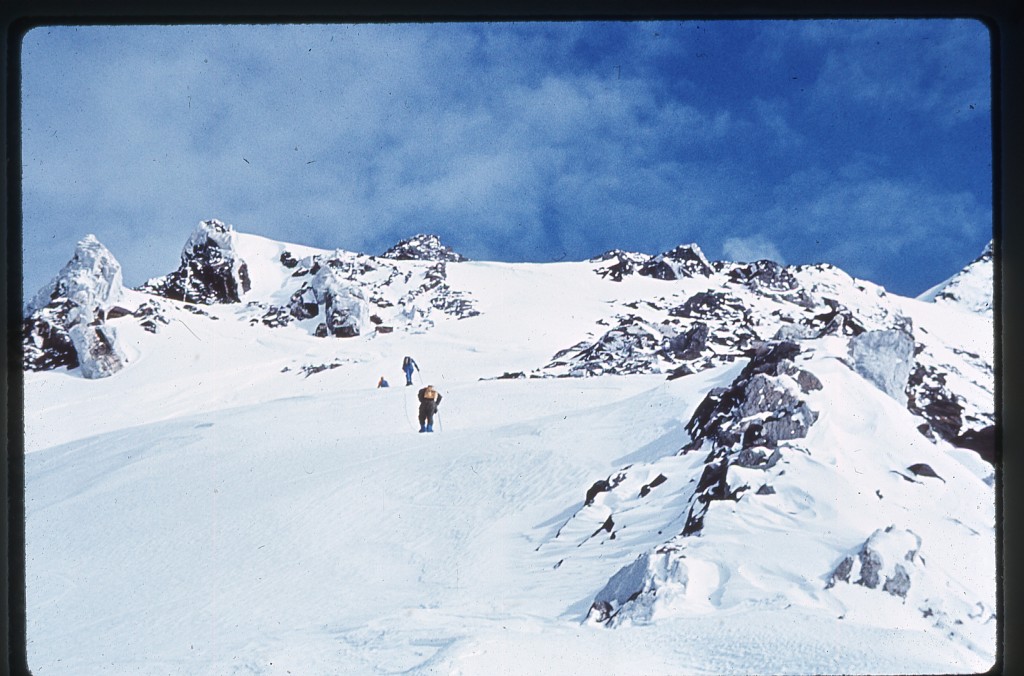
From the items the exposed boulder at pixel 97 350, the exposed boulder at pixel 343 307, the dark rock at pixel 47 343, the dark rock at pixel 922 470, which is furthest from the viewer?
the exposed boulder at pixel 343 307

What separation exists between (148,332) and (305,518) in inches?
63.4

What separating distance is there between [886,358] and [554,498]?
5.05 feet

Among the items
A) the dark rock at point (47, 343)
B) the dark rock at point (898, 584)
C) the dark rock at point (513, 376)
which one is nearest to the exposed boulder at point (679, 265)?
the dark rock at point (898, 584)

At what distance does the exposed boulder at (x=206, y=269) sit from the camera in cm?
299

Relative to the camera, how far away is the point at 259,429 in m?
3.81

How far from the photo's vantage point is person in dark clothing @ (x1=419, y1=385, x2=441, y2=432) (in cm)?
405

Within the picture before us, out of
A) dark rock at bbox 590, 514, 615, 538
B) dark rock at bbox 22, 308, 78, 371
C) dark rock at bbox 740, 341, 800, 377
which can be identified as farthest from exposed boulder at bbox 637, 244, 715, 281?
dark rock at bbox 22, 308, 78, 371

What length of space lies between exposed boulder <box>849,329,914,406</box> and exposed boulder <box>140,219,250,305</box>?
270cm

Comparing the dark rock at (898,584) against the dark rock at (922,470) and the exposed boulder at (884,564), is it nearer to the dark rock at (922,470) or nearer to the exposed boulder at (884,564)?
the exposed boulder at (884,564)

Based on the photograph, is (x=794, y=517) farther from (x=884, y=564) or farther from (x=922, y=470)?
(x=922, y=470)

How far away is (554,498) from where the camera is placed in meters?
3.04

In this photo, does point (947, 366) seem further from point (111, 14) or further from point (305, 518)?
point (111, 14)

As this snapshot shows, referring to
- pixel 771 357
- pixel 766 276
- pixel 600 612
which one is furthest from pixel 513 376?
pixel 600 612

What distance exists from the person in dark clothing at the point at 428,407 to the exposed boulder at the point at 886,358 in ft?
7.03
